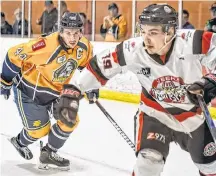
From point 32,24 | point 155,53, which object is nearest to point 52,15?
point 32,24

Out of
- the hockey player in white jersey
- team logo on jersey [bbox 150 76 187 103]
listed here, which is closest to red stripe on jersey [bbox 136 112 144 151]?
the hockey player in white jersey

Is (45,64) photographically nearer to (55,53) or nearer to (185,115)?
(55,53)

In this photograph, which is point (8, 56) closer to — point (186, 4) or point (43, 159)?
point (43, 159)

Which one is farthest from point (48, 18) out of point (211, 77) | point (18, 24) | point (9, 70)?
point (211, 77)

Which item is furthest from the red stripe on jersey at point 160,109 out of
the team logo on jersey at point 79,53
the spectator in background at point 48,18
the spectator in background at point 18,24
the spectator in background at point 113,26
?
the spectator in background at point 18,24

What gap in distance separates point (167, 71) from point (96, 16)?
3185 mm

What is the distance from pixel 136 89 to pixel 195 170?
1.26m

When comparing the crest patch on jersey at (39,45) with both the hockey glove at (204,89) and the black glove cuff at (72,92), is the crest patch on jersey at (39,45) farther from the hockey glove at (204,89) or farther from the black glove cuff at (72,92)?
the hockey glove at (204,89)

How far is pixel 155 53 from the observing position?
7.01 ft

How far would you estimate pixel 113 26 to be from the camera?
4996mm

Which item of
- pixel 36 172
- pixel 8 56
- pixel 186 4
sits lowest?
pixel 36 172

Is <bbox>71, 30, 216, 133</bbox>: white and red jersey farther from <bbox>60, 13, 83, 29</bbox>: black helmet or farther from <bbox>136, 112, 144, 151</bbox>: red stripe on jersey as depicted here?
<bbox>60, 13, 83, 29</bbox>: black helmet

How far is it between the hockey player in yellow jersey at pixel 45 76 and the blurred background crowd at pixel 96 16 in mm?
315

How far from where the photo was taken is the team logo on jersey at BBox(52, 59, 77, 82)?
3334 millimetres
